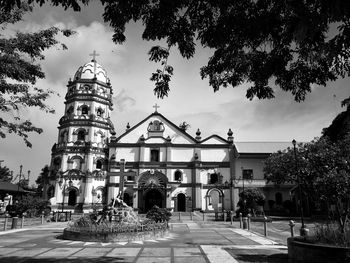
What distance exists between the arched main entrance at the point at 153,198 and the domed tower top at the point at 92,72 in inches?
744

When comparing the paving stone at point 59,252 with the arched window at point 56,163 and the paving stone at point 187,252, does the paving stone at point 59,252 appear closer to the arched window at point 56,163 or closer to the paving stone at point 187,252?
the paving stone at point 187,252

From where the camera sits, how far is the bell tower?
4159 cm

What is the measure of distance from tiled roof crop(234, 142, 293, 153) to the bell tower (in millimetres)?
19759

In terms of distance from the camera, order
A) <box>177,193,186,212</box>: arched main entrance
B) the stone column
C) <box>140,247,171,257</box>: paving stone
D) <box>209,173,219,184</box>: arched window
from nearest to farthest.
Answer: <box>140,247,171,257</box>: paving stone → the stone column → <box>177,193,186,212</box>: arched main entrance → <box>209,173,219,184</box>: arched window

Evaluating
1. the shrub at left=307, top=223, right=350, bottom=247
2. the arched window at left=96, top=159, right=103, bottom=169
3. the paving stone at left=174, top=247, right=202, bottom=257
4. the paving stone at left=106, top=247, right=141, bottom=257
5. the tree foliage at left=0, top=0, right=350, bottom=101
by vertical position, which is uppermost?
the arched window at left=96, top=159, right=103, bottom=169

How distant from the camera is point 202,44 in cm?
605

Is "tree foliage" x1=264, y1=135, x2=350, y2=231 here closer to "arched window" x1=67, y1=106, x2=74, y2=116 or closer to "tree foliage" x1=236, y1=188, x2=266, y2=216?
"tree foliage" x1=236, y1=188, x2=266, y2=216

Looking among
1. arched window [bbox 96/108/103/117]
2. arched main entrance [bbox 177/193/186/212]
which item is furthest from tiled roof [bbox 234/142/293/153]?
arched window [bbox 96/108/103/117]

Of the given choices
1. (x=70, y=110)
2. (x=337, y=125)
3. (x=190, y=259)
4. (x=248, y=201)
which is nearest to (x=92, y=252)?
(x=190, y=259)

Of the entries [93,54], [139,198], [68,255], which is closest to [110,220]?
[68,255]

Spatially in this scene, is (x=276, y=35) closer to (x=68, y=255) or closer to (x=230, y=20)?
(x=230, y=20)

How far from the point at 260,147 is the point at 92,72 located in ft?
91.5

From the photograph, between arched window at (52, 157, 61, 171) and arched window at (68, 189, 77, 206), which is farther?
arched window at (52, 157, 61, 171)

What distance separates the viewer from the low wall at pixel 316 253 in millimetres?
7208
